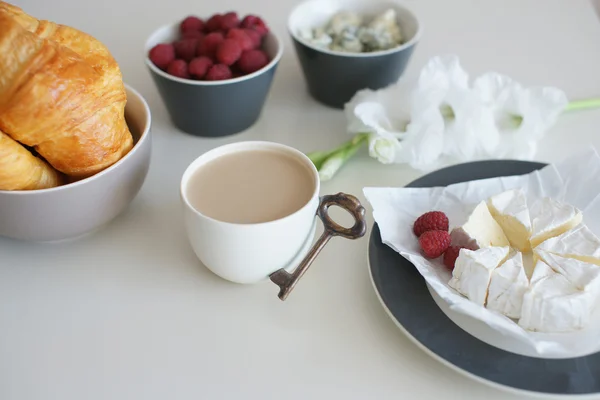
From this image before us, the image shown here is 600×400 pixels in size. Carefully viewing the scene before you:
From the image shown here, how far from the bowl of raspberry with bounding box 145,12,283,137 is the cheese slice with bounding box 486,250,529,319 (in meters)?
0.46

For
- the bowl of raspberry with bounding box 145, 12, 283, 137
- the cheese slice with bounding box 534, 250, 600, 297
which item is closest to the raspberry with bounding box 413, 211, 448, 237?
the cheese slice with bounding box 534, 250, 600, 297

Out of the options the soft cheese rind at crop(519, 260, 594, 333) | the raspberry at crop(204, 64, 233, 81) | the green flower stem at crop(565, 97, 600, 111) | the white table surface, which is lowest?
the white table surface

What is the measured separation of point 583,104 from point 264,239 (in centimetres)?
63

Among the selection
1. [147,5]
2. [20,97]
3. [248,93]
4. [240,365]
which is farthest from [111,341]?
[147,5]

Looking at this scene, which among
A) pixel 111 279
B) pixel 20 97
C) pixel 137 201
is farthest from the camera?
pixel 137 201

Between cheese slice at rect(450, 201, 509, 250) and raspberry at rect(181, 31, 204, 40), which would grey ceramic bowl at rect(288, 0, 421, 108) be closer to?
raspberry at rect(181, 31, 204, 40)

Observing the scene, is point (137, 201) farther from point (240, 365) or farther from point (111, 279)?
point (240, 365)

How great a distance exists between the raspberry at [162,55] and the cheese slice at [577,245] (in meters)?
0.57

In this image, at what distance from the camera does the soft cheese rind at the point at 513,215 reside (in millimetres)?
756

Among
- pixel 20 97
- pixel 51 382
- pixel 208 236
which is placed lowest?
pixel 51 382

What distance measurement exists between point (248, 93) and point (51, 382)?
484mm

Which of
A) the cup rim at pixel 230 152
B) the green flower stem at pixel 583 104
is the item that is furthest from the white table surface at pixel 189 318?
the cup rim at pixel 230 152

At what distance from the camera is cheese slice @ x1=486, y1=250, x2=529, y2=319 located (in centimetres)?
66

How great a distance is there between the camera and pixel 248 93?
3.15 feet
